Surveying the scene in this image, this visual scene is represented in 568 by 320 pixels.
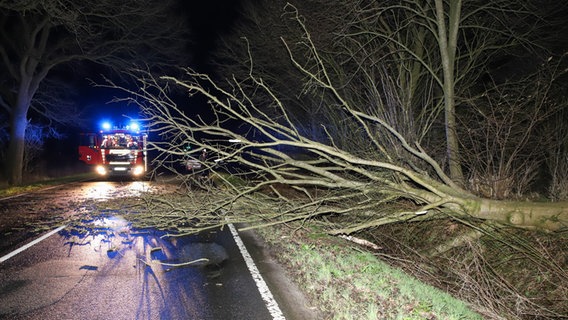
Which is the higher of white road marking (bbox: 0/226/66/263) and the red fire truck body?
the red fire truck body

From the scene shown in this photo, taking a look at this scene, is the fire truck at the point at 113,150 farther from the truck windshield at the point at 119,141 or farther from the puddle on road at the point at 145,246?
the puddle on road at the point at 145,246

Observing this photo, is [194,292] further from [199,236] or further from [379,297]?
[199,236]

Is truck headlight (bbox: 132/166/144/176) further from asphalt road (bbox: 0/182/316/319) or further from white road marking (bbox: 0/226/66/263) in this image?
asphalt road (bbox: 0/182/316/319)

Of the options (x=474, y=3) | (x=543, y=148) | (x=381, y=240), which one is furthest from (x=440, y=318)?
(x=474, y=3)

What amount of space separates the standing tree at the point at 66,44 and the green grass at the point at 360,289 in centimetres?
1261

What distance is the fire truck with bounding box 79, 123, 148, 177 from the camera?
18781 millimetres

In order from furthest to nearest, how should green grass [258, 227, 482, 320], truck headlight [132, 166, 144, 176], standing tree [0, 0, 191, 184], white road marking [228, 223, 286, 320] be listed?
1. truck headlight [132, 166, 144, 176]
2. standing tree [0, 0, 191, 184]
3. white road marking [228, 223, 286, 320]
4. green grass [258, 227, 482, 320]

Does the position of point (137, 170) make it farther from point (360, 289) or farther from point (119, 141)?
point (360, 289)

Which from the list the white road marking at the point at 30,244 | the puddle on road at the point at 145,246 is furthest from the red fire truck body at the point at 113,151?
the white road marking at the point at 30,244

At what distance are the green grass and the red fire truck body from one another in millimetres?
14931

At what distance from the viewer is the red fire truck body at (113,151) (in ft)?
61.6

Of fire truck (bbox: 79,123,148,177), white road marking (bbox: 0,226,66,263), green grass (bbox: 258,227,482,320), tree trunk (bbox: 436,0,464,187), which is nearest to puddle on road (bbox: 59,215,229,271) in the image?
white road marking (bbox: 0,226,66,263)

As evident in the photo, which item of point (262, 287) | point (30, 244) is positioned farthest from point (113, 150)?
point (262, 287)

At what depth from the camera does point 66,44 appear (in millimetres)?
17797
